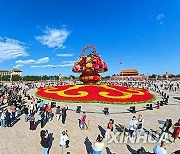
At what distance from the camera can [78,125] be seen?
17.2 metres

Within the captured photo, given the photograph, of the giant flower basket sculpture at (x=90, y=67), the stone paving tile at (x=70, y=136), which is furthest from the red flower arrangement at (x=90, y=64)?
the stone paving tile at (x=70, y=136)

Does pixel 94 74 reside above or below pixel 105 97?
above

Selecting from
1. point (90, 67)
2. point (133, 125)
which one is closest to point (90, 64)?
point (90, 67)

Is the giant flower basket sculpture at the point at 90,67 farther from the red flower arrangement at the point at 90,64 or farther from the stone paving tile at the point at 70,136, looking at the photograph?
the stone paving tile at the point at 70,136

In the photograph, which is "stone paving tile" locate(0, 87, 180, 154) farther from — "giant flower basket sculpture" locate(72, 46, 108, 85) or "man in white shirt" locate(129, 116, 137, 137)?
"giant flower basket sculpture" locate(72, 46, 108, 85)

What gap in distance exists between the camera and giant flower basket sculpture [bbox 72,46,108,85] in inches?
1587

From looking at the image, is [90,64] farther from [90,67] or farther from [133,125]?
[133,125]

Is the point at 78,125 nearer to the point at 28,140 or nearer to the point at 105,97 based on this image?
the point at 28,140

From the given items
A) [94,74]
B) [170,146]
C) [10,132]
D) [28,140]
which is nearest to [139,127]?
[170,146]

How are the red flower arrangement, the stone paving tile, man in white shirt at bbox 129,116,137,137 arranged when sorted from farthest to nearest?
the red flower arrangement → man in white shirt at bbox 129,116,137,137 → the stone paving tile

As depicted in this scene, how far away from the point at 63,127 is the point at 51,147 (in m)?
4.28

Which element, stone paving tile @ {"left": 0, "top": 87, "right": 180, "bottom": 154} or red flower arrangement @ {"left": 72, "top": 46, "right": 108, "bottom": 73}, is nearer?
stone paving tile @ {"left": 0, "top": 87, "right": 180, "bottom": 154}

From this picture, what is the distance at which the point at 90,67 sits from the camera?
132 feet

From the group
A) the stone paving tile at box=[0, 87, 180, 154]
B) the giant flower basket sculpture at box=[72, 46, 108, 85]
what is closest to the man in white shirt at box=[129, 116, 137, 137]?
the stone paving tile at box=[0, 87, 180, 154]
